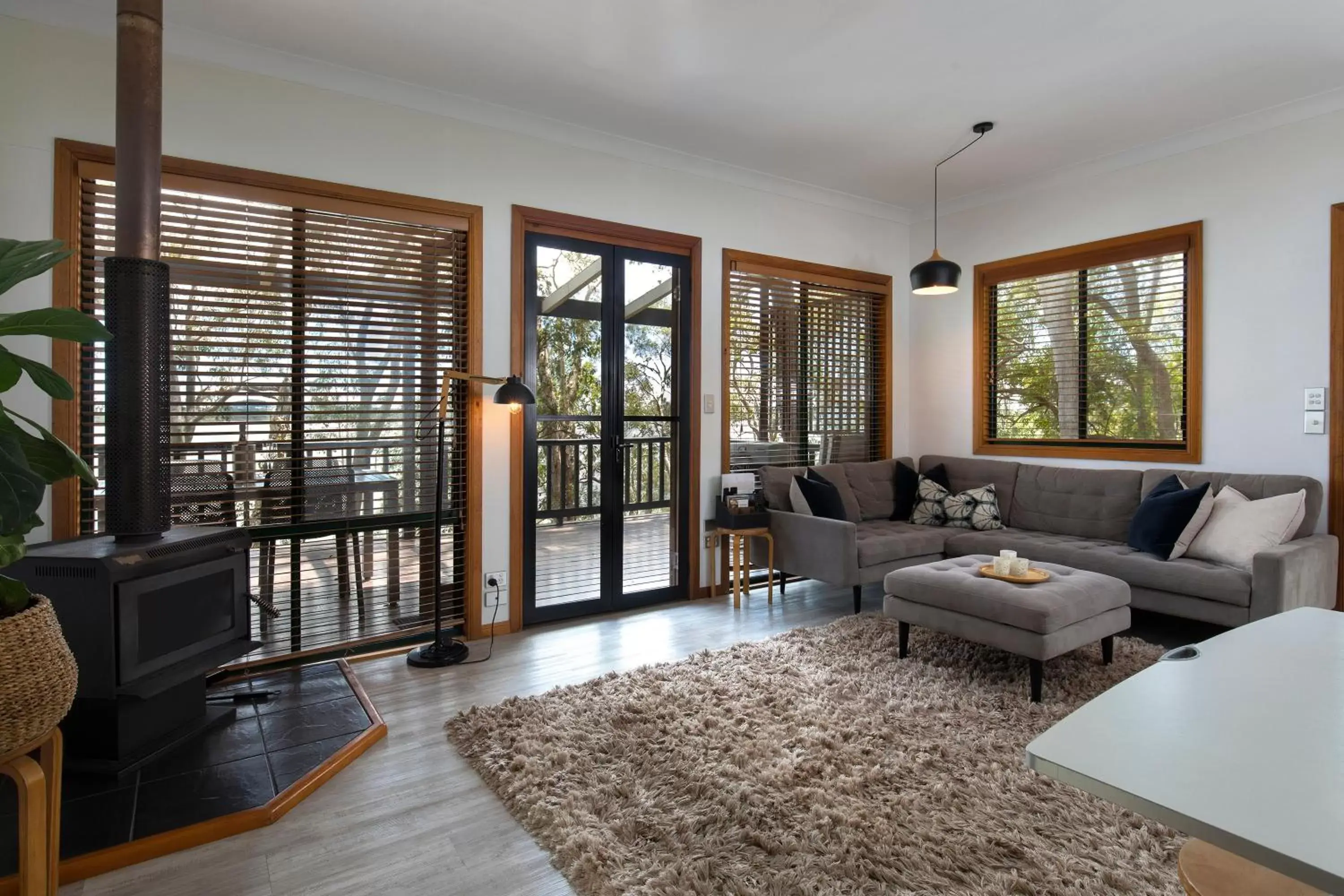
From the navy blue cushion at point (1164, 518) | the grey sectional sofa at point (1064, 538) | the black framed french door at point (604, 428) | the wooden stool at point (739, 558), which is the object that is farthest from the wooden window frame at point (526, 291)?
the navy blue cushion at point (1164, 518)

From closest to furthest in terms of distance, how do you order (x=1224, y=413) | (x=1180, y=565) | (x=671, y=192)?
1. (x=1180, y=565)
2. (x=1224, y=413)
3. (x=671, y=192)

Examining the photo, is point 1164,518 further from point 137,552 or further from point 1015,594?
point 137,552

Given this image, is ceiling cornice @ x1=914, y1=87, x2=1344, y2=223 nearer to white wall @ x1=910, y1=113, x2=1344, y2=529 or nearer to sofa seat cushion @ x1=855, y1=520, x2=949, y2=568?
white wall @ x1=910, y1=113, x2=1344, y2=529

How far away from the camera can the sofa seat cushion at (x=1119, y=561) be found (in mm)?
3395

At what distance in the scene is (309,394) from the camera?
3350 mm

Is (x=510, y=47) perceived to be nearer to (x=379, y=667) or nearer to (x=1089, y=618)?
(x=379, y=667)

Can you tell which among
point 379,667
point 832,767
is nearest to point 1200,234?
point 832,767

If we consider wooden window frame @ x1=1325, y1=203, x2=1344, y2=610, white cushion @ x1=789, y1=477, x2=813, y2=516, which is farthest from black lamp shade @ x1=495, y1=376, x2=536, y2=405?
wooden window frame @ x1=1325, y1=203, x2=1344, y2=610

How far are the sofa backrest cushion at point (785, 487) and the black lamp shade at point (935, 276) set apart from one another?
1.37 m

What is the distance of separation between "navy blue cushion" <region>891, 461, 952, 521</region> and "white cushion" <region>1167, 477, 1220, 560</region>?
1.58m

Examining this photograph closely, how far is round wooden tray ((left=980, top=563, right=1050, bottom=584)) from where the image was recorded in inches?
124

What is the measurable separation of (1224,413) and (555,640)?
405 cm

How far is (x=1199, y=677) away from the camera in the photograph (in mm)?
1313

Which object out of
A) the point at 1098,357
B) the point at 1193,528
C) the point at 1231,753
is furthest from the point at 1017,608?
the point at 1098,357
